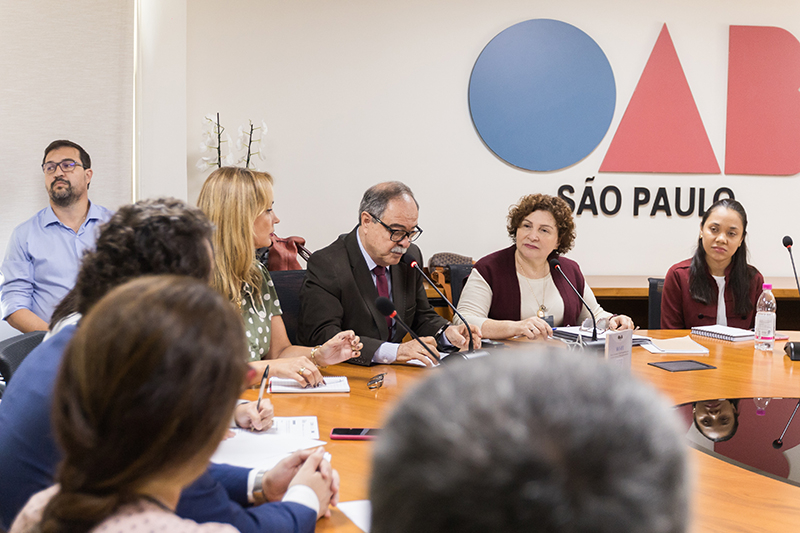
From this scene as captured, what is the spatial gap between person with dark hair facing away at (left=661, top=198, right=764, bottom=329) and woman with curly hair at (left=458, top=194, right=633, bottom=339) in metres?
0.48

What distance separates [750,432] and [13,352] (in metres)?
1.86

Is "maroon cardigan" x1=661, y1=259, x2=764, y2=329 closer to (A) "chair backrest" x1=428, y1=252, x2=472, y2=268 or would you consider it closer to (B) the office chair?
(A) "chair backrest" x1=428, y1=252, x2=472, y2=268

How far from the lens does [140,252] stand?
3.28ft

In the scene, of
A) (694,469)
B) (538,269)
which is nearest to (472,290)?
(538,269)

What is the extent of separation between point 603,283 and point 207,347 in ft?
13.8

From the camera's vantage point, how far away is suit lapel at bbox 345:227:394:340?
7.74 ft

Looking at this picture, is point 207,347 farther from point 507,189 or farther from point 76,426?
point 507,189

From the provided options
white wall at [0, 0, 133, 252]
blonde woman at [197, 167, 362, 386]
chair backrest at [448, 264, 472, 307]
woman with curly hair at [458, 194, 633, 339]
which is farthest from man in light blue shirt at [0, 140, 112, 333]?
woman with curly hair at [458, 194, 633, 339]

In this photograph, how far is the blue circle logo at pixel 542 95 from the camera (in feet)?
14.1

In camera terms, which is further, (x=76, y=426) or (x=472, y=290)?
(x=472, y=290)

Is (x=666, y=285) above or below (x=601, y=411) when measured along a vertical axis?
below

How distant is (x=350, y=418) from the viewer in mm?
1526

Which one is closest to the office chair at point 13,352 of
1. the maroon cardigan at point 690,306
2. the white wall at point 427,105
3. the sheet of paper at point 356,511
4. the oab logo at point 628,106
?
the sheet of paper at point 356,511

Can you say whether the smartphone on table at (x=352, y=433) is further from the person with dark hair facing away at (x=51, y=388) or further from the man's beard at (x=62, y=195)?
the man's beard at (x=62, y=195)
